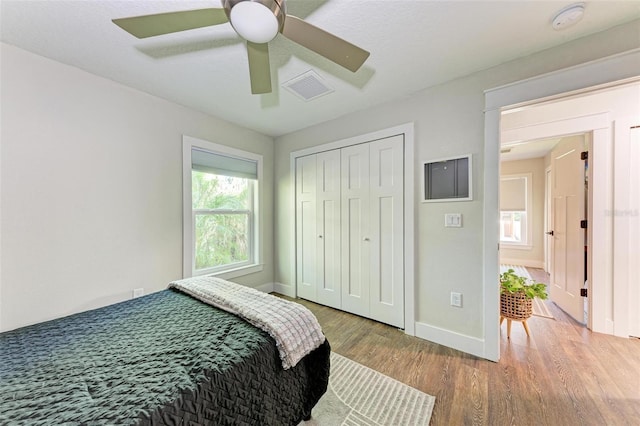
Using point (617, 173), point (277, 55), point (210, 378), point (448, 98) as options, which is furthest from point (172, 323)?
point (617, 173)

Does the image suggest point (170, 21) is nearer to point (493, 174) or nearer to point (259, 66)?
point (259, 66)

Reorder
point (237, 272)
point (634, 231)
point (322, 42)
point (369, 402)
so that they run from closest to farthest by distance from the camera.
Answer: point (322, 42) → point (369, 402) → point (634, 231) → point (237, 272)

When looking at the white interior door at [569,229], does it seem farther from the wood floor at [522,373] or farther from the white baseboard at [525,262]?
the white baseboard at [525,262]

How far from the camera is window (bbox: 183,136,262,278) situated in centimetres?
259

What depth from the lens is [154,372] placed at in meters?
0.87

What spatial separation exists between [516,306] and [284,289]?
272 cm

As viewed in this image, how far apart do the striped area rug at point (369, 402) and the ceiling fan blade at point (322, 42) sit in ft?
6.74

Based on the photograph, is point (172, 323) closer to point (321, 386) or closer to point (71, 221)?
point (321, 386)

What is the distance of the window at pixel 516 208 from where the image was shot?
16.5 feet

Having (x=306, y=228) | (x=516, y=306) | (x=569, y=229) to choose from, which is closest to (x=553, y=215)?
(x=569, y=229)

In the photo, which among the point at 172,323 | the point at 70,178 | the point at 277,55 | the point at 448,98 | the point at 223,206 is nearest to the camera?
the point at 172,323

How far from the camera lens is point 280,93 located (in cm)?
227

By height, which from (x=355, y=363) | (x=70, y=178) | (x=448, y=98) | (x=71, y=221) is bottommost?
(x=355, y=363)

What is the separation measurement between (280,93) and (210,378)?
229 cm
